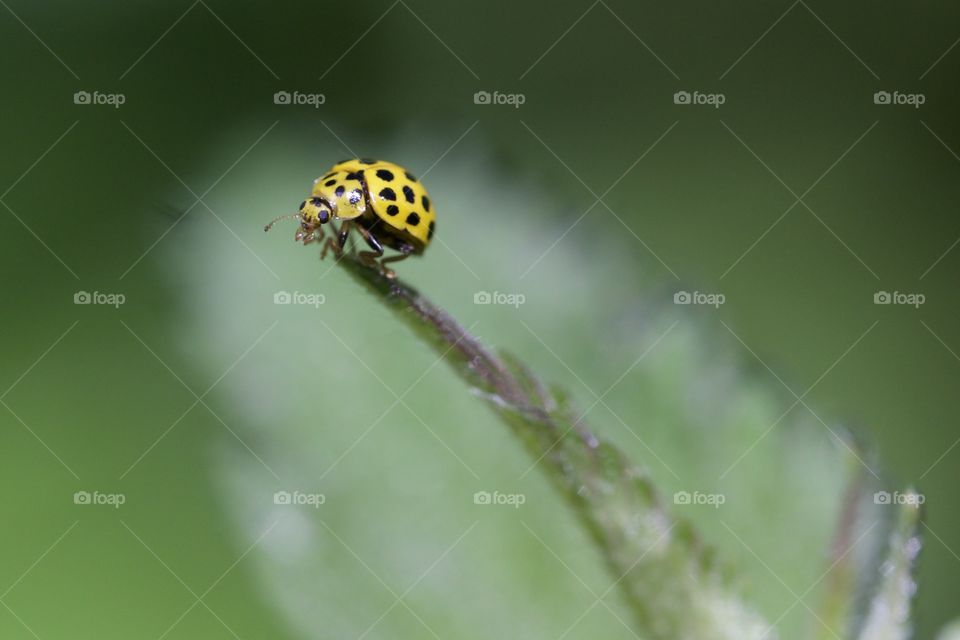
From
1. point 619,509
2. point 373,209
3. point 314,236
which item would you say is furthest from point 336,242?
point 619,509

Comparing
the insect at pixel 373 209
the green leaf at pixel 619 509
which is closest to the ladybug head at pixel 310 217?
the insect at pixel 373 209

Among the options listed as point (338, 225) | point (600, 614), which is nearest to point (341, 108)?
point (338, 225)

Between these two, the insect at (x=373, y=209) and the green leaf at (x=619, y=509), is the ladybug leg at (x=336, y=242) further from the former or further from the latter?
the green leaf at (x=619, y=509)

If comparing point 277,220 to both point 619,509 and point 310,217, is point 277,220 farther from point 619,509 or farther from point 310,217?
point 619,509

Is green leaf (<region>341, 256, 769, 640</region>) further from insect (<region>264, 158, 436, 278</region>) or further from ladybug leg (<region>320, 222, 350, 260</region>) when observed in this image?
insect (<region>264, 158, 436, 278</region>)

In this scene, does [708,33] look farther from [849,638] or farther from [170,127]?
[849,638]

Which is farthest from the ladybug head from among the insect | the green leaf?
the green leaf
